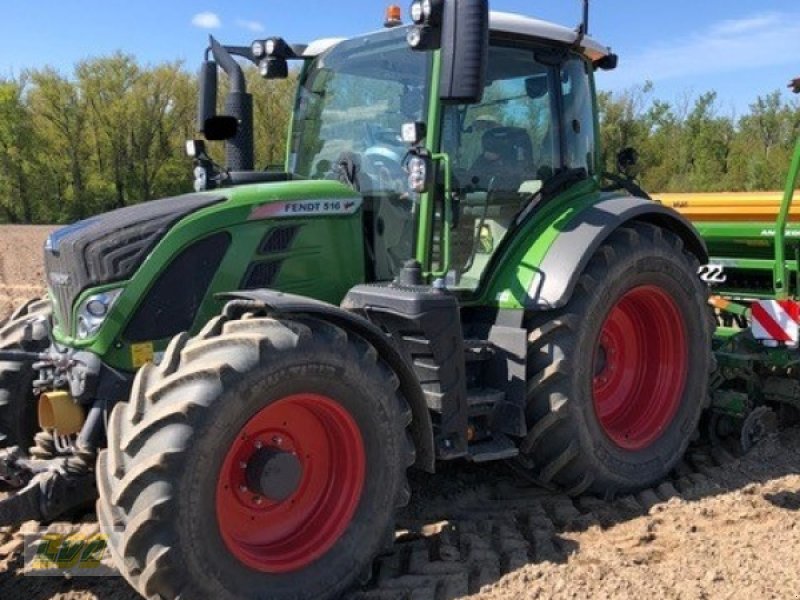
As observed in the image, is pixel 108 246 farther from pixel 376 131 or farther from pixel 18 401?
pixel 376 131

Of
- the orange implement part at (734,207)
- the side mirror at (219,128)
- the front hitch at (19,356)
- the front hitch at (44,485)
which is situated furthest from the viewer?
the orange implement part at (734,207)

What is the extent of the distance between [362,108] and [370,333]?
4.60ft

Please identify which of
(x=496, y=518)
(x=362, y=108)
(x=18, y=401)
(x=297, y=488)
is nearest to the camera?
(x=297, y=488)

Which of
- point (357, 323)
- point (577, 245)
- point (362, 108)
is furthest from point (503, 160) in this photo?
point (357, 323)

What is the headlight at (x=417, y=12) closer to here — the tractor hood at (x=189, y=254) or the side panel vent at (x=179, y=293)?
the tractor hood at (x=189, y=254)

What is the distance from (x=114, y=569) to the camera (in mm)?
3025

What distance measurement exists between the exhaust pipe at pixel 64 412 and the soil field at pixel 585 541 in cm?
37

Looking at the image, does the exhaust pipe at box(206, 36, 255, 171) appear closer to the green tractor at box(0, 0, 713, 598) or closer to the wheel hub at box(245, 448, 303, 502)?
the green tractor at box(0, 0, 713, 598)

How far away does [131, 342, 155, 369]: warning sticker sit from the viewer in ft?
11.2

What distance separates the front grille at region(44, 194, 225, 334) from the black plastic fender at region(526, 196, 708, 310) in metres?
1.51

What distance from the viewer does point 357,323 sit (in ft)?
10.8

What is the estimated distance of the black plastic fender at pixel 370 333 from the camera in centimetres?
315

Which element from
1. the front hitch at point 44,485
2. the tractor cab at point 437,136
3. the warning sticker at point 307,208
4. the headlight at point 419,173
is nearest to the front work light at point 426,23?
the tractor cab at point 437,136

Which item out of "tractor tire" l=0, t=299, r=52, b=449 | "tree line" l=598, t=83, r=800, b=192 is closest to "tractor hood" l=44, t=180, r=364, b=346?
"tractor tire" l=0, t=299, r=52, b=449
